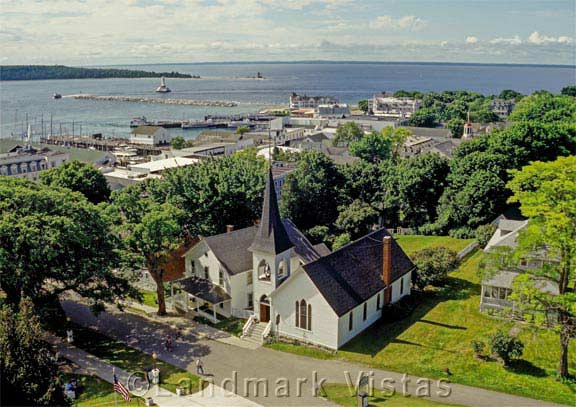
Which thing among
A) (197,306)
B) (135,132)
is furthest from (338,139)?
(197,306)

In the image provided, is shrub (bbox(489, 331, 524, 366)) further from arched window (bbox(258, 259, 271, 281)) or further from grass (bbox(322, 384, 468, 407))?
arched window (bbox(258, 259, 271, 281))

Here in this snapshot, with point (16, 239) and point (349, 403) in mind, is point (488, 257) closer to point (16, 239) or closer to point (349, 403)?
point (349, 403)

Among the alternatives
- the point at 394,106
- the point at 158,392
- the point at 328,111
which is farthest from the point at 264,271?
the point at 394,106

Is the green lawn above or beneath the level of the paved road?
above

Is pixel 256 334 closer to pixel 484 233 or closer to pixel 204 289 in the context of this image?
pixel 204 289

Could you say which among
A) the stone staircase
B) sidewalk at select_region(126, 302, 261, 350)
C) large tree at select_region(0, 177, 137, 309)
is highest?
large tree at select_region(0, 177, 137, 309)

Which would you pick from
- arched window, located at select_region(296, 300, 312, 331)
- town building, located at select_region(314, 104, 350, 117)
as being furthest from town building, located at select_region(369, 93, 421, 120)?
arched window, located at select_region(296, 300, 312, 331)
